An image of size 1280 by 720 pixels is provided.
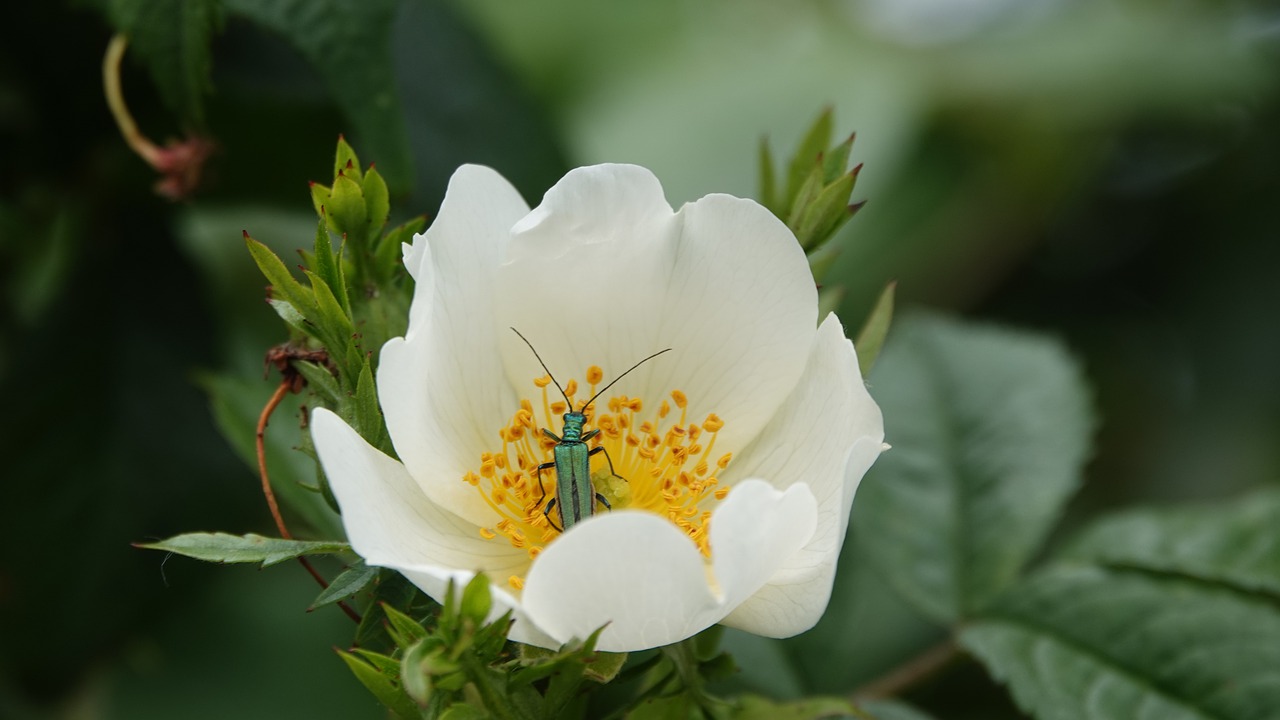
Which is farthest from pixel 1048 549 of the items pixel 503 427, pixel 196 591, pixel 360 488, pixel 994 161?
pixel 360 488

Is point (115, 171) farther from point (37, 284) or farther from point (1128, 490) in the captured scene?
point (1128, 490)

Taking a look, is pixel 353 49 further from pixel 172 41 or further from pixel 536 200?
pixel 536 200

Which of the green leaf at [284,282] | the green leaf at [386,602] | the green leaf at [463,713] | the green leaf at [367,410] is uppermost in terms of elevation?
the green leaf at [284,282]

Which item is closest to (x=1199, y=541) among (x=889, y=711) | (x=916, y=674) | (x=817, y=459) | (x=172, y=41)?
(x=916, y=674)

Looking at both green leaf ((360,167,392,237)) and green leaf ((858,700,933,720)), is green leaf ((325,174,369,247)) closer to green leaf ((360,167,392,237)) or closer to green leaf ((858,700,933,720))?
green leaf ((360,167,392,237))

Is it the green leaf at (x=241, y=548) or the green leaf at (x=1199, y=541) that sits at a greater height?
the green leaf at (x=241, y=548)

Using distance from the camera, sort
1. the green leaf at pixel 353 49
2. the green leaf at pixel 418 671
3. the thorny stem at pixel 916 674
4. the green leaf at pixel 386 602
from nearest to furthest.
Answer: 1. the green leaf at pixel 418 671
2. the green leaf at pixel 386 602
3. the green leaf at pixel 353 49
4. the thorny stem at pixel 916 674

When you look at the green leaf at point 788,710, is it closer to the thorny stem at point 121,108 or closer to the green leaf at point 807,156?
the green leaf at point 807,156

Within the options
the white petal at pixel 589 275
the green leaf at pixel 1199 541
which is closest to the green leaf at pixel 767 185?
the white petal at pixel 589 275

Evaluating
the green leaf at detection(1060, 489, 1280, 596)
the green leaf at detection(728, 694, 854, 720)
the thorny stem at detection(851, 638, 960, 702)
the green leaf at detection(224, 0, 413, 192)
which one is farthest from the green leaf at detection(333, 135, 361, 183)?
the green leaf at detection(1060, 489, 1280, 596)
